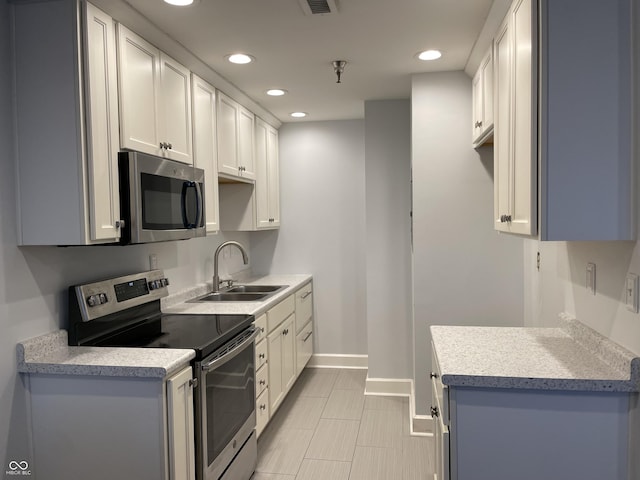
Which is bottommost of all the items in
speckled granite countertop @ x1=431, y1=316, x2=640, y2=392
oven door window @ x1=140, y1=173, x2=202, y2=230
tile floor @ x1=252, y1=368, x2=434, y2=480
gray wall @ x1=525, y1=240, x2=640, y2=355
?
tile floor @ x1=252, y1=368, x2=434, y2=480

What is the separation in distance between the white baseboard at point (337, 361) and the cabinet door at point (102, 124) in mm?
3036

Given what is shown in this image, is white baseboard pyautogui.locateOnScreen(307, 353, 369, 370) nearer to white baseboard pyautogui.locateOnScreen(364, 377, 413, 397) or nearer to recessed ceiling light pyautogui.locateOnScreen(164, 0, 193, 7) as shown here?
white baseboard pyautogui.locateOnScreen(364, 377, 413, 397)

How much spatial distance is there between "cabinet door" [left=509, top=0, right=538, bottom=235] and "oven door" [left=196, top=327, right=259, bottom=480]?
4.57 feet

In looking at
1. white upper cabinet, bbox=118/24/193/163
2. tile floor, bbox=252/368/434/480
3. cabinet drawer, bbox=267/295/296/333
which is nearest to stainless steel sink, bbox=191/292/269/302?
cabinet drawer, bbox=267/295/296/333

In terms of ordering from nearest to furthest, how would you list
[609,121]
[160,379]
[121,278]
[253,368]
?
[609,121] < [160,379] < [121,278] < [253,368]

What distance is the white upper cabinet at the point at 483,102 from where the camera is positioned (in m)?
2.43

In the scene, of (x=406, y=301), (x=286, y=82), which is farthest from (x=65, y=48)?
(x=406, y=301)

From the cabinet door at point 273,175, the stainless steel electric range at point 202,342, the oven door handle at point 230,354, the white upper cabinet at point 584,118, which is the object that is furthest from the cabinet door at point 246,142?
the white upper cabinet at point 584,118

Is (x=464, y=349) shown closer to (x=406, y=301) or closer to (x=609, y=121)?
(x=609, y=121)

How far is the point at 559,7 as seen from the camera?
1503 mm

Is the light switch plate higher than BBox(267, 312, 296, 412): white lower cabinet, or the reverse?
the light switch plate

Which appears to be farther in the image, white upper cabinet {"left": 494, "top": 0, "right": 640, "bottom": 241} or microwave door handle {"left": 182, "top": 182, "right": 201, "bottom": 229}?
microwave door handle {"left": 182, "top": 182, "right": 201, "bottom": 229}

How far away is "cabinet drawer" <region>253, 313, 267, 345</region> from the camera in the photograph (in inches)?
113

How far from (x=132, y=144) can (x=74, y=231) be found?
1.58ft
